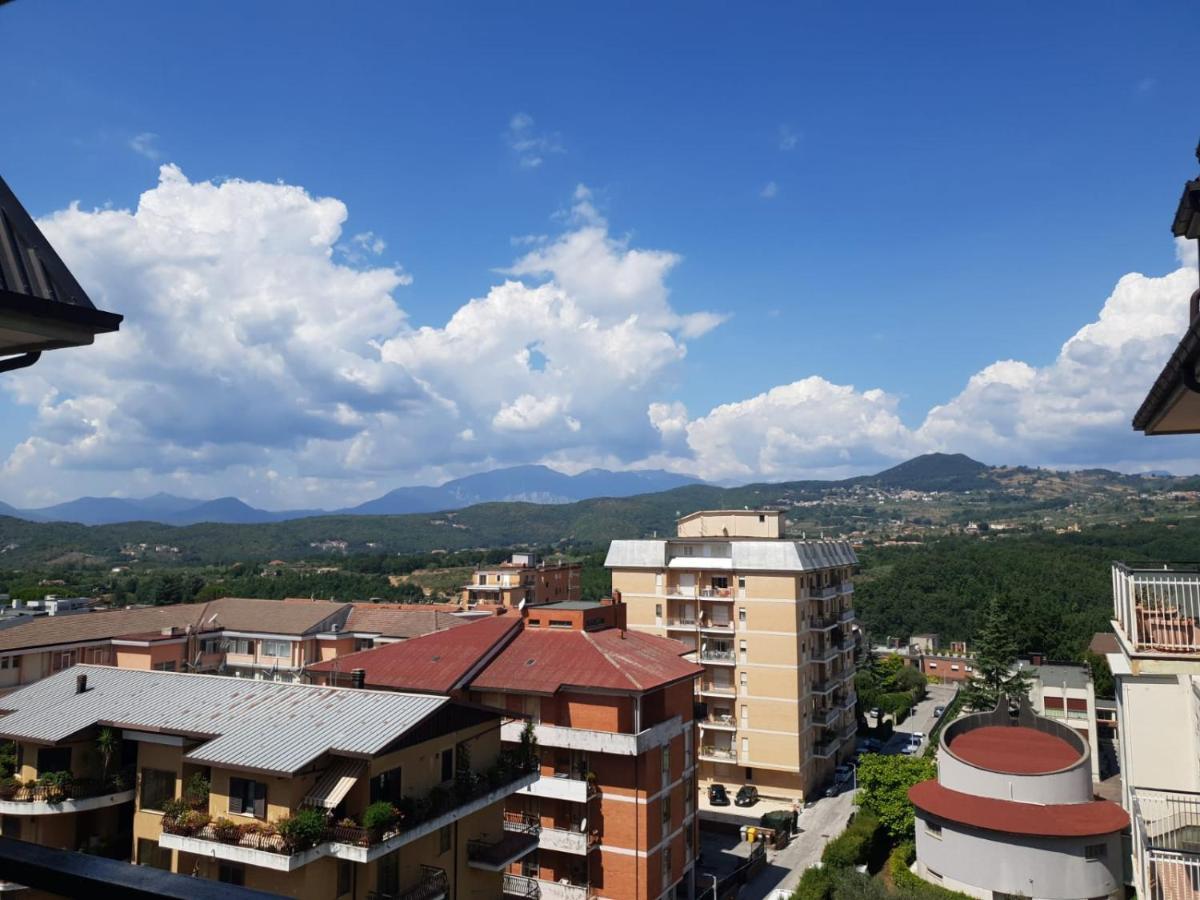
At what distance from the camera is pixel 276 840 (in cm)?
1620

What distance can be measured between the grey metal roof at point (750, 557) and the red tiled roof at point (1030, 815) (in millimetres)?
18872

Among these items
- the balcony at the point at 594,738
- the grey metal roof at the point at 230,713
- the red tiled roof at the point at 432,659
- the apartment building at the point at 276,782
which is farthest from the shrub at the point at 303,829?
the red tiled roof at the point at 432,659

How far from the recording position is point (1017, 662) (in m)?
61.1

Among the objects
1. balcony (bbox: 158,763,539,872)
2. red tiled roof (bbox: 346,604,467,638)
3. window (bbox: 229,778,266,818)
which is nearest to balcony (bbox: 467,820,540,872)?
balcony (bbox: 158,763,539,872)

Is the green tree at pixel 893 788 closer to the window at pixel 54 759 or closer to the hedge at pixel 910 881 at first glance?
the hedge at pixel 910 881

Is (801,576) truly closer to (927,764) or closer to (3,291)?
(927,764)

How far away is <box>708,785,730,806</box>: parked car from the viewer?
42688 mm

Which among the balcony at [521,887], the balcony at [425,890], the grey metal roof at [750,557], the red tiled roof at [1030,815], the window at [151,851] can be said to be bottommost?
the balcony at [521,887]

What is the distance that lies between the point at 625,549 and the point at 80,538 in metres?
188

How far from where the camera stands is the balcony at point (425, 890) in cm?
1746

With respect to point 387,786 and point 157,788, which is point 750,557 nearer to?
point 387,786

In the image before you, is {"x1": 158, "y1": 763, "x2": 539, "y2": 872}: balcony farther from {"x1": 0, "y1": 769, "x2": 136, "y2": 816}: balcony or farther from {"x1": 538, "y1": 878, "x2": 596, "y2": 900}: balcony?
{"x1": 538, "y1": 878, "x2": 596, "y2": 900}: balcony

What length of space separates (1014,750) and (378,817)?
2235cm

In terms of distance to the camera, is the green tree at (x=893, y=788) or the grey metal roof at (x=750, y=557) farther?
the grey metal roof at (x=750, y=557)
